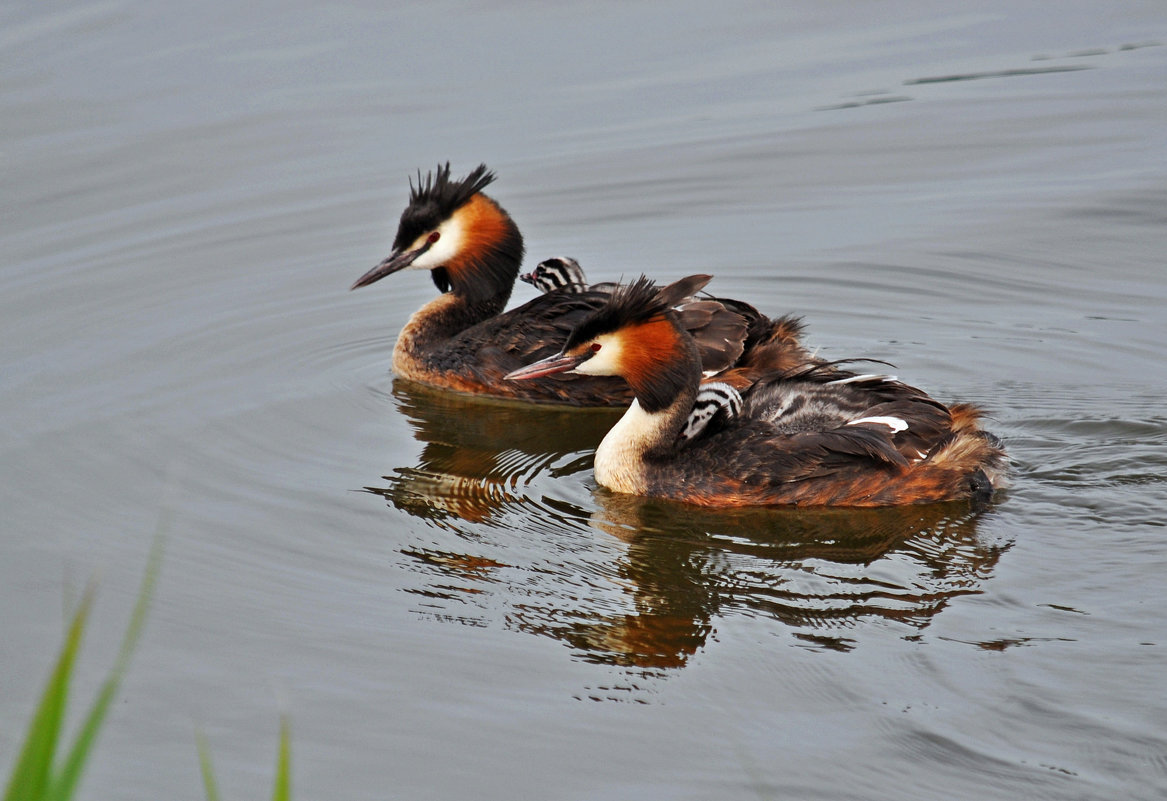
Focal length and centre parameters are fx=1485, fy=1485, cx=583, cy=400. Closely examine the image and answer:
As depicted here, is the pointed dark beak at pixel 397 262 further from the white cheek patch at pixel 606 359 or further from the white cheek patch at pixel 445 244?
the white cheek patch at pixel 606 359

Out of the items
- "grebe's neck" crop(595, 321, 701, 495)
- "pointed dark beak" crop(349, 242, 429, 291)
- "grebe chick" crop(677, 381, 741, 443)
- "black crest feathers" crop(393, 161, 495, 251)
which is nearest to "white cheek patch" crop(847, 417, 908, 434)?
"grebe chick" crop(677, 381, 741, 443)

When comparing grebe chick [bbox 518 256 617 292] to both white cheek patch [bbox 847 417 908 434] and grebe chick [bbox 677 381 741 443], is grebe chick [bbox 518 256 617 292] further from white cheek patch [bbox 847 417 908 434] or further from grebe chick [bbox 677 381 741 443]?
white cheek patch [bbox 847 417 908 434]

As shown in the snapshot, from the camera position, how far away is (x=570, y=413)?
27.0 feet

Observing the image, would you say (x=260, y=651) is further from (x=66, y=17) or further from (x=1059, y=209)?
(x=66, y=17)

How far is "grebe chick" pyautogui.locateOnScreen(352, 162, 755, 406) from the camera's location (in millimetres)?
8164

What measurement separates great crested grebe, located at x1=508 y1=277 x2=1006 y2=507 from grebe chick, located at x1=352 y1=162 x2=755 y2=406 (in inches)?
37.0

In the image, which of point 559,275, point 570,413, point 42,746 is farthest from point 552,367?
point 42,746

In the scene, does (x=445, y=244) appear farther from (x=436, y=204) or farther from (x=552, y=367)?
(x=552, y=367)

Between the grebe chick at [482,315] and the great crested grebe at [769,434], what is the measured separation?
0.94 m

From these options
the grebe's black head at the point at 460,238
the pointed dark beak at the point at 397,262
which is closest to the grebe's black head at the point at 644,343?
the grebe's black head at the point at 460,238

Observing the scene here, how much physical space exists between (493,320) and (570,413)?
2.61 feet

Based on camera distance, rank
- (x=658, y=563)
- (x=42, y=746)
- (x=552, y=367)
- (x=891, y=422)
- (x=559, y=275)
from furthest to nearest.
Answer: (x=559, y=275), (x=552, y=367), (x=891, y=422), (x=658, y=563), (x=42, y=746)

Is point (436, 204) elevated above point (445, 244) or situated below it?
above

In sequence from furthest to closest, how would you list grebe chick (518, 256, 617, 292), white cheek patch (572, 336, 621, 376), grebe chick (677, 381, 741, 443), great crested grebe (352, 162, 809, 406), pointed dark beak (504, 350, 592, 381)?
grebe chick (518, 256, 617, 292) < great crested grebe (352, 162, 809, 406) < pointed dark beak (504, 350, 592, 381) < white cheek patch (572, 336, 621, 376) < grebe chick (677, 381, 741, 443)
